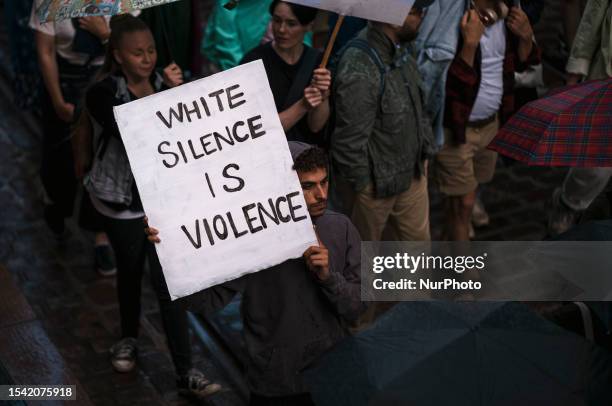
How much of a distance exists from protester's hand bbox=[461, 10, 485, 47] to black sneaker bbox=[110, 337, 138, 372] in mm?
2642

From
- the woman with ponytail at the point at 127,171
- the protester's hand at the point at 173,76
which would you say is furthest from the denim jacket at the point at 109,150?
the protester's hand at the point at 173,76

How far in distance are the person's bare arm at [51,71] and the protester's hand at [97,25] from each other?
258 mm

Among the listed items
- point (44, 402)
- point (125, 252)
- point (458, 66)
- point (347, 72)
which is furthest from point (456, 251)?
point (44, 402)

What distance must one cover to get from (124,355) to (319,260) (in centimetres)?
214

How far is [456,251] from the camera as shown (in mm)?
6938

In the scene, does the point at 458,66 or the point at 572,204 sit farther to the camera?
the point at 572,204

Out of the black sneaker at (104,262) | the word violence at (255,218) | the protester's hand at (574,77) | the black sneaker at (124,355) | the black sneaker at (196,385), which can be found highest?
the word violence at (255,218)

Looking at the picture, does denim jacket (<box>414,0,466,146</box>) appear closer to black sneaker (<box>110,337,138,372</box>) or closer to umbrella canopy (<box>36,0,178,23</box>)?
umbrella canopy (<box>36,0,178,23</box>)

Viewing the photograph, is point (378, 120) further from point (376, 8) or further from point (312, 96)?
point (376, 8)

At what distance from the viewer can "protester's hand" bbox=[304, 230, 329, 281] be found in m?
4.27

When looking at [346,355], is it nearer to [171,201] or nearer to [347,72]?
[171,201]

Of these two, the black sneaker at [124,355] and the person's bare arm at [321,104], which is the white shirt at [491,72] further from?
the black sneaker at [124,355]

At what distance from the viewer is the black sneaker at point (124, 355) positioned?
236 inches

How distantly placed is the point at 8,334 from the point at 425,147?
262cm
